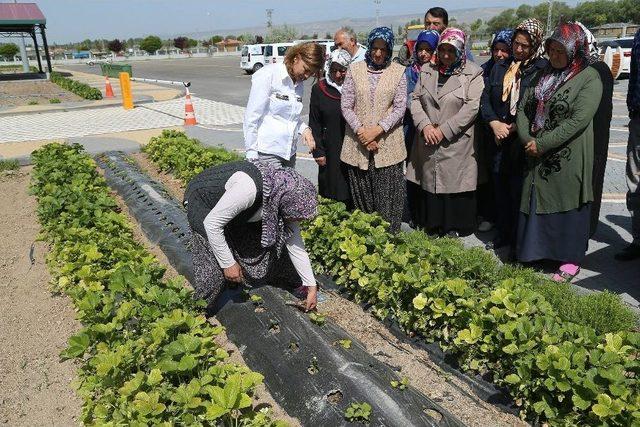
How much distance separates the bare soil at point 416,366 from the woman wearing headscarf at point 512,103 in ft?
4.91

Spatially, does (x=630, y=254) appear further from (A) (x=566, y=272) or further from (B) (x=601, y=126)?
(B) (x=601, y=126)

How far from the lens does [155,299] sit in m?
2.89

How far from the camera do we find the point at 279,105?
325 cm

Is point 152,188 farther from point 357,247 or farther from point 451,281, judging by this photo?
point 451,281

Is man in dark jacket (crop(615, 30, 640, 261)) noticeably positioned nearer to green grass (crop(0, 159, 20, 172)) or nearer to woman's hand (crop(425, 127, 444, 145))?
woman's hand (crop(425, 127, 444, 145))

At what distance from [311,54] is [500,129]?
1.79 metres

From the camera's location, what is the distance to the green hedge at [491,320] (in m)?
2.17

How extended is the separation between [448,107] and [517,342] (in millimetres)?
2251

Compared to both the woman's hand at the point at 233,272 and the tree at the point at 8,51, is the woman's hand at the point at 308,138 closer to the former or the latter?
the woman's hand at the point at 233,272

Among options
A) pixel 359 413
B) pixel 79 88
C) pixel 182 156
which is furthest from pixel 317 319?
pixel 79 88

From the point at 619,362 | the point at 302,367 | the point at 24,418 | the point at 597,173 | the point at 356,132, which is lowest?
the point at 24,418

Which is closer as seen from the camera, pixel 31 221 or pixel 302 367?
pixel 302 367

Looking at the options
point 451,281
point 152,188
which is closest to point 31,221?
point 152,188

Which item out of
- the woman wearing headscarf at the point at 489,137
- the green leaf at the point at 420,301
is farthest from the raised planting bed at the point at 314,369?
the woman wearing headscarf at the point at 489,137
